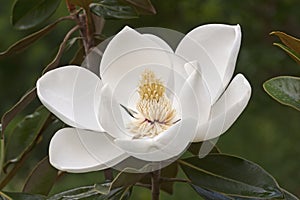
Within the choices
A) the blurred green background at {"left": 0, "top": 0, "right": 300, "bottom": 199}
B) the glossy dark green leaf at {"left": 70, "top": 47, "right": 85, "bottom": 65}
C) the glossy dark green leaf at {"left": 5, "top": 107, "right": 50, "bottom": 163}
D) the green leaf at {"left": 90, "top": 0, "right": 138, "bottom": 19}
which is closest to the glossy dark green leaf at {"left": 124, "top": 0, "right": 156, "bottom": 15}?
the green leaf at {"left": 90, "top": 0, "right": 138, "bottom": 19}

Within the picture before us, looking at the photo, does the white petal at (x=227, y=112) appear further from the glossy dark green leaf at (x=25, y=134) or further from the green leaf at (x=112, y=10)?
the glossy dark green leaf at (x=25, y=134)

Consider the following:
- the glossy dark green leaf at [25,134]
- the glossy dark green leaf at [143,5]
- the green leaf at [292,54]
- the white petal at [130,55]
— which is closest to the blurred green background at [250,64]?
the glossy dark green leaf at [25,134]

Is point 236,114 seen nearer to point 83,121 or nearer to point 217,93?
point 217,93

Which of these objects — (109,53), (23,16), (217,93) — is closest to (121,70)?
(109,53)

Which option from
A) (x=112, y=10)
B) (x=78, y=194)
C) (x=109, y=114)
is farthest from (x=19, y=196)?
(x=112, y=10)

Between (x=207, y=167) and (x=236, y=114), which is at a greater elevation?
(x=236, y=114)

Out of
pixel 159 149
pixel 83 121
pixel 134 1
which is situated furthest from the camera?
pixel 134 1

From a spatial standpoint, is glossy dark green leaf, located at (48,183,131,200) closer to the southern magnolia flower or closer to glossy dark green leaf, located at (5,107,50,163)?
the southern magnolia flower
